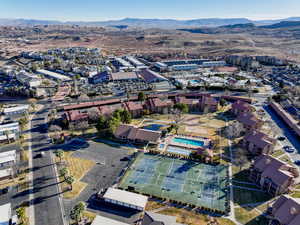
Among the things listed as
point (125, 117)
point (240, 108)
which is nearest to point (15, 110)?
point (125, 117)

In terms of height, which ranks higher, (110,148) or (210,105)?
(210,105)

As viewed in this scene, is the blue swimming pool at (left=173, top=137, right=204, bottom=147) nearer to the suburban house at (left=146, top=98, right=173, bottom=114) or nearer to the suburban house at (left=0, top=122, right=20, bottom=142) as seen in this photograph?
the suburban house at (left=146, top=98, right=173, bottom=114)

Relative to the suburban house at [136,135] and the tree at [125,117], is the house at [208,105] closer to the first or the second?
the suburban house at [136,135]

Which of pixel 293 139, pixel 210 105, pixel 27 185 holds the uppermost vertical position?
pixel 210 105

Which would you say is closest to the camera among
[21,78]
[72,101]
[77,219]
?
[77,219]

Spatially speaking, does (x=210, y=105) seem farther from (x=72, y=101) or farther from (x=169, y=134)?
(x=72, y=101)

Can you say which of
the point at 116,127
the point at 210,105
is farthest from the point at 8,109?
the point at 210,105

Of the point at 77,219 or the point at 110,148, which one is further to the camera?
the point at 110,148

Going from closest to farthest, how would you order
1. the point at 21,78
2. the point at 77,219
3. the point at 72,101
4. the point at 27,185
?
the point at 77,219, the point at 27,185, the point at 72,101, the point at 21,78
